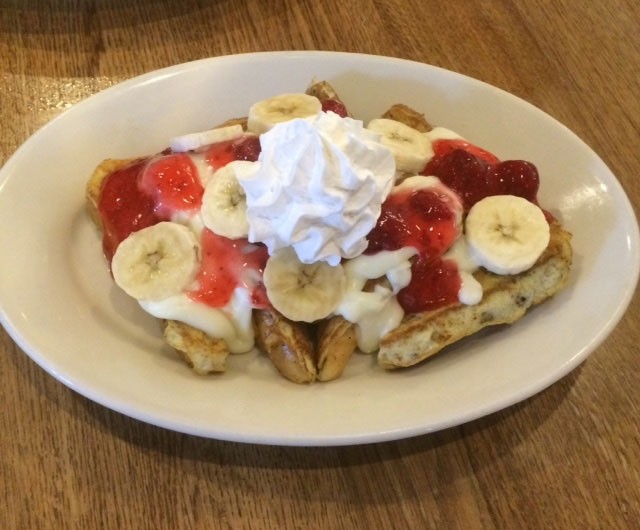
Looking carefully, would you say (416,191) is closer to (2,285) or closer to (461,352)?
(461,352)

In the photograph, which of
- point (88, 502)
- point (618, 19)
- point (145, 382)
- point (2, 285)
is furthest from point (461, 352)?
point (618, 19)

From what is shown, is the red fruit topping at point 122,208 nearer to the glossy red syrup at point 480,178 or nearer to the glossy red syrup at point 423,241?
the glossy red syrup at point 423,241

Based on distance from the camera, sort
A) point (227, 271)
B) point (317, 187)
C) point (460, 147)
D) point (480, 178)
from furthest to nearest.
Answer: point (460, 147) → point (480, 178) → point (227, 271) → point (317, 187)

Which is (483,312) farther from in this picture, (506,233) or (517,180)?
(517,180)

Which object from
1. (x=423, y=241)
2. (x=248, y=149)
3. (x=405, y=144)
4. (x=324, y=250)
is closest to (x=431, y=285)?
(x=423, y=241)

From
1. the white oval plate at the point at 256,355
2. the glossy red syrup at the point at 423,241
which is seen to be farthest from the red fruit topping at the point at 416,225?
the white oval plate at the point at 256,355

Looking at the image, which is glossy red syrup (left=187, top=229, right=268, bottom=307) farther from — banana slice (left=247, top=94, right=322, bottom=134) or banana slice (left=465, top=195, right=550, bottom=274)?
banana slice (left=465, top=195, right=550, bottom=274)
